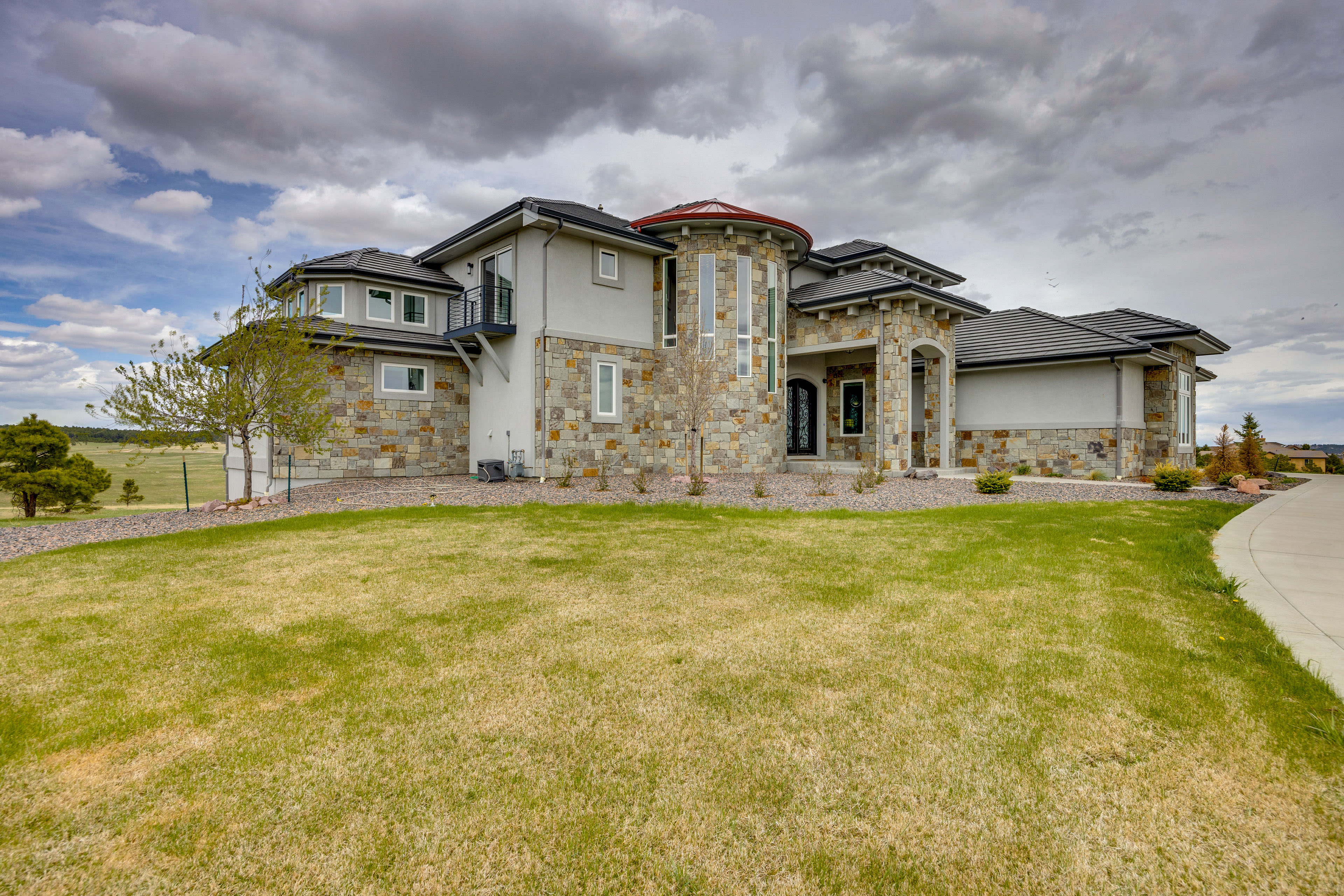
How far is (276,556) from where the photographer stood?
21.3 feet

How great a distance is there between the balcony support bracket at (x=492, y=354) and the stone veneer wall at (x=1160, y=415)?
18.7m

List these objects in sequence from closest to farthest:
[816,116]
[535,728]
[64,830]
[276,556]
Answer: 1. [64,830]
2. [535,728]
3. [276,556]
4. [816,116]

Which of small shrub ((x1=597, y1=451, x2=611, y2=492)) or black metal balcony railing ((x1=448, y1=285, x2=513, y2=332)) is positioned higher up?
black metal balcony railing ((x1=448, y1=285, x2=513, y2=332))

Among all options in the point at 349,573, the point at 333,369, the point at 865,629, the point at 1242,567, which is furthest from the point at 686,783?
the point at 333,369

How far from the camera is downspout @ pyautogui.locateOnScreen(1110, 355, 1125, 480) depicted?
1577 centimetres

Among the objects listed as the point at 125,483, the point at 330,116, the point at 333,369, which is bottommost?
the point at 125,483

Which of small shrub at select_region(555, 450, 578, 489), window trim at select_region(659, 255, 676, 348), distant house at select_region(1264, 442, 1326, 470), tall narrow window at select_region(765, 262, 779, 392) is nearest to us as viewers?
small shrub at select_region(555, 450, 578, 489)

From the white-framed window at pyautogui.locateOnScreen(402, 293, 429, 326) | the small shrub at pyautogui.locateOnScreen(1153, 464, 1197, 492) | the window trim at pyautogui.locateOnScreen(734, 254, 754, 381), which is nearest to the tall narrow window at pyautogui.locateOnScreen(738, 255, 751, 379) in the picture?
the window trim at pyautogui.locateOnScreen(734, 254, 754, 381)

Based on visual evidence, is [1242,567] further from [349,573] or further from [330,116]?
[330,116]

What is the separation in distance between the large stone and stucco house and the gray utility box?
1.93 feet

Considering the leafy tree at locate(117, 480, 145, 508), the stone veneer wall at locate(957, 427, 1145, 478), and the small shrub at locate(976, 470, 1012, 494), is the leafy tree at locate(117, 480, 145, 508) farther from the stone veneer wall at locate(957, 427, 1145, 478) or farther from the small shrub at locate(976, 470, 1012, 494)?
the stone veneer wall at locate(957, 427, 1145, 478)

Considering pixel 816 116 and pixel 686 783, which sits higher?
pixel 816 116

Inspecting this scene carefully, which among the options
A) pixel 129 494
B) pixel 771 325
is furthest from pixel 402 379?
pixel 129 494

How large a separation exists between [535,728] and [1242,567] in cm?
650
